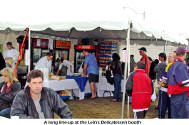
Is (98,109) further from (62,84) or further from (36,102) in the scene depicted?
(36,102)

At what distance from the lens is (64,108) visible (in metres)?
2.61

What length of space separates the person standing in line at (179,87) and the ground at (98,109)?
1.95 m

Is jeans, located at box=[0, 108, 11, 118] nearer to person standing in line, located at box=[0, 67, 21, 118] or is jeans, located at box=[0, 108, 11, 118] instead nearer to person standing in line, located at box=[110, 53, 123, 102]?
person standing in line, located at box=[0, 67, 21, 118]

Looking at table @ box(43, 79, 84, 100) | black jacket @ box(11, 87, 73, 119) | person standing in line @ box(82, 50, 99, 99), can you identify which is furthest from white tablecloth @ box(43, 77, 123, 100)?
black jacket @ box(11, 87, 73, 119)

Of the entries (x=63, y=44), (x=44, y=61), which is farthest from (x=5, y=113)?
(x=63, y=44)

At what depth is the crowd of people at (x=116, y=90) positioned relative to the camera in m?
2.52

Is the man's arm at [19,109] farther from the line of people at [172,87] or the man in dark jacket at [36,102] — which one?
the line of people at [172,87]

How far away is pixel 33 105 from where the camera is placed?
8.21 ft

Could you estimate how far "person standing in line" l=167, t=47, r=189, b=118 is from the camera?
3709 millimetres

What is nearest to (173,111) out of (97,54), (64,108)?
(64,108)

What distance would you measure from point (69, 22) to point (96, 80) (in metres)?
2.67

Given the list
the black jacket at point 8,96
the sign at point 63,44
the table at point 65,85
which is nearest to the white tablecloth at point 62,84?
the table at point 65,85

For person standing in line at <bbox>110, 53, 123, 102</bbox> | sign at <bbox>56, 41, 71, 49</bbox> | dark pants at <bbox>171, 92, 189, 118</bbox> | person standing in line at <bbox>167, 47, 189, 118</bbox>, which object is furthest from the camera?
sign at <bbox>56, 41, 71, 49</bbox>

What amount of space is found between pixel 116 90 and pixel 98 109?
49.7 inches
